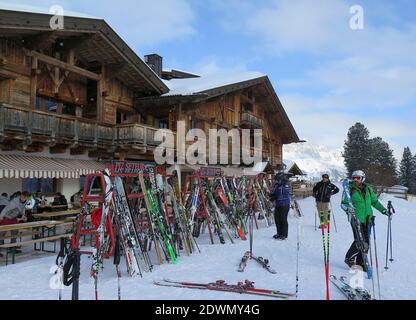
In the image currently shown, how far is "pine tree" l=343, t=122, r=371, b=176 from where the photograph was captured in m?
63.3

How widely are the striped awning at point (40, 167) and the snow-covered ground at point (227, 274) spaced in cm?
518

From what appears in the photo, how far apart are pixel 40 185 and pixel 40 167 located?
2644 mm

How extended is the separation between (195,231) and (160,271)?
4.25 meters

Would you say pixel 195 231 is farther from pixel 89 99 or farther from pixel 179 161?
pixel 89 99

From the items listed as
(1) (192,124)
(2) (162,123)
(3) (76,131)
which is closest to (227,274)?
(3) (76,131)

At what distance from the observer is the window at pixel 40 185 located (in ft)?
48.9

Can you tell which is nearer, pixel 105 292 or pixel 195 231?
pixel 105 292

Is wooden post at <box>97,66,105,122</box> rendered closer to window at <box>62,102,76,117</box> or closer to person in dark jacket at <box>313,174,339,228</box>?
window at <box>62,102,76,117</box>

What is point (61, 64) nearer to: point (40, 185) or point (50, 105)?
point (50, 105)

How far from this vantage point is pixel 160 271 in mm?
6898

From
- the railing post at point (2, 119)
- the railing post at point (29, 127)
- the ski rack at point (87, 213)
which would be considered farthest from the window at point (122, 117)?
the ski rack at point (87, 213)

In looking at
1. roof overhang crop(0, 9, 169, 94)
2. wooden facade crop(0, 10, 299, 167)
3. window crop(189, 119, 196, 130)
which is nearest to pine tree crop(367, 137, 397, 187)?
window crop(189, 119, 196, 130)
